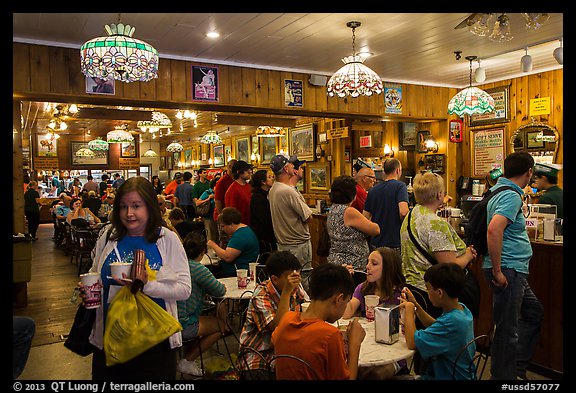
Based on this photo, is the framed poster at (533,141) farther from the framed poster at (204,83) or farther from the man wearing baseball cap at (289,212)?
the framed poster at (204,83)

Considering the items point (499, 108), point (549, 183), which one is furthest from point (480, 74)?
point (549, 183)

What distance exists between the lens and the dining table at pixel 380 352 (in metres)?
2.33

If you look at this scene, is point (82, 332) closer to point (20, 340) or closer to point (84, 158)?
point (20, 340)

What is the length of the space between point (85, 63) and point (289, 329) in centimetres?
294

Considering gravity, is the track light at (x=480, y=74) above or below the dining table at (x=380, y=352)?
above

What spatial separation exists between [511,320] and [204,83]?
4599mm

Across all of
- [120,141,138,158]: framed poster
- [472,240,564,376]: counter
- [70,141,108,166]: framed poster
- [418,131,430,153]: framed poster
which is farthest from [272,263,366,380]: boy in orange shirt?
[120,141,138,158]: framed poster

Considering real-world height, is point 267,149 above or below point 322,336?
above

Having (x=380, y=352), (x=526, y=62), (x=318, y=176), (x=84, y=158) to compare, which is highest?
(x=526, y=62)

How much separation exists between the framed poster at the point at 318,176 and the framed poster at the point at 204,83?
169 inches

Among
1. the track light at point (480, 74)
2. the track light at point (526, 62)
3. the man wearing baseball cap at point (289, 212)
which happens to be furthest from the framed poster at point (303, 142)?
the man wearing baseball cap at point (289, 212)

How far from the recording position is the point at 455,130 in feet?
27.9

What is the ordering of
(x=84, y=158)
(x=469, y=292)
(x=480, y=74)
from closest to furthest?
(x=469, y=292) → (x=480, y=74) → (x=84, y=158)
